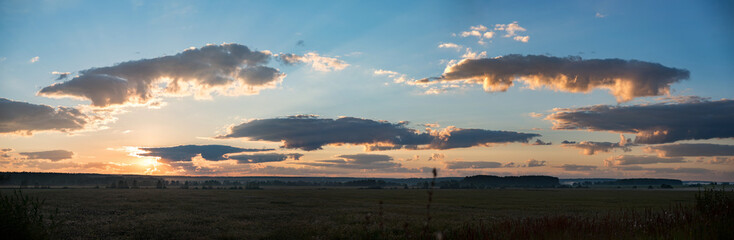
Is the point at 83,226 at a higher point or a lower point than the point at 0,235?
lower

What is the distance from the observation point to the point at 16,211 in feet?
39.5

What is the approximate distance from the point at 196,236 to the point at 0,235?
1597 centimetres

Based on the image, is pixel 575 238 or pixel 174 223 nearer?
pixel 575 238

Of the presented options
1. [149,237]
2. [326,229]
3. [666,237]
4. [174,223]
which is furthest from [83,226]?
[666,237]

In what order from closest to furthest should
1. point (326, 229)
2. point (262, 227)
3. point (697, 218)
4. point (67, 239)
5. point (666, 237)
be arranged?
1. point (666, 237)
2. point (697, 218)
3. point (67, 239)
4. point (326, 229)
5. point (262, 227)

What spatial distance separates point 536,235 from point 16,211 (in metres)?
13.2

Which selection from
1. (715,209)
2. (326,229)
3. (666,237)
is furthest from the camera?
(326,229)

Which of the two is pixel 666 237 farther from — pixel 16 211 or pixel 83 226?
pixel 83 226

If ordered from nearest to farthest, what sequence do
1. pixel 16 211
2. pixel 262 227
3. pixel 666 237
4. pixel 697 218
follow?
pixel 666 237, pixel 16 211, pixel 697 218, pixel 262 227

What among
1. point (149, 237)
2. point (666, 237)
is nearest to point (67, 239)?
point (149, 237)

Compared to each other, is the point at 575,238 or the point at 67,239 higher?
the point at 575,238

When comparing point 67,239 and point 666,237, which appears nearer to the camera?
point 666,237

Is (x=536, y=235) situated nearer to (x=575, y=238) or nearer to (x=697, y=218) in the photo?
(x=575, y=238)

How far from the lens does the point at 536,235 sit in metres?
11.3
